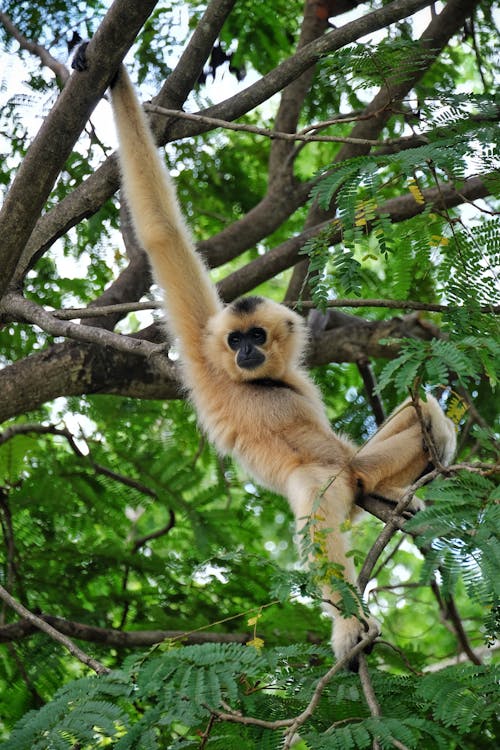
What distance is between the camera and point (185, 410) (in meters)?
6.98

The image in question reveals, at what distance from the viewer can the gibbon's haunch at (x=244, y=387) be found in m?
4.73

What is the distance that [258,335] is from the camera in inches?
206

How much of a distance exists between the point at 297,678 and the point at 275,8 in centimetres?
548

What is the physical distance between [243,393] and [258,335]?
0.39 metres

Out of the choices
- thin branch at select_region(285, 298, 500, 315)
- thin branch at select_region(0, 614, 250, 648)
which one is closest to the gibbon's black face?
thin branch at select_region(285, 298, 500, 315)

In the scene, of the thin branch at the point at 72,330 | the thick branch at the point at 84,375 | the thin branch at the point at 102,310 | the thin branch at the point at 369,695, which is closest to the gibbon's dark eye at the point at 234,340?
the thick branch at the point at 84,375

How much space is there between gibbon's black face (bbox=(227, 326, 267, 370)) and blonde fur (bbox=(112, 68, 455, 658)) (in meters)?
0.03

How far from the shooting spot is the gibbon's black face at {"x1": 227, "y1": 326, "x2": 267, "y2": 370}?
5.08 metres

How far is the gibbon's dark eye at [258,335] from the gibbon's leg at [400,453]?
92 centimetres

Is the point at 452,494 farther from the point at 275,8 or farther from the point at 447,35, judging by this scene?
the point at 275,8

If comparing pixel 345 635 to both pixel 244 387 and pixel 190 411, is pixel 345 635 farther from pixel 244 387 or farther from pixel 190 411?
pixel 190 411

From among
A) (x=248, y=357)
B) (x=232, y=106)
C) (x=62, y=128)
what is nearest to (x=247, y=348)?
(x=248, y=357)

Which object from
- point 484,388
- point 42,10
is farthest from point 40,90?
point 484,388

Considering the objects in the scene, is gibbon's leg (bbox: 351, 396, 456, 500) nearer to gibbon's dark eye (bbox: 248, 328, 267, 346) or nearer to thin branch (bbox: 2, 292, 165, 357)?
gibbon's dark eye (bbox: 248, 328, 267, 346)
